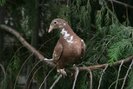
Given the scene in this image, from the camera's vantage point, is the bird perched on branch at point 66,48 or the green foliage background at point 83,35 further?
the green foliage background at point 83,35

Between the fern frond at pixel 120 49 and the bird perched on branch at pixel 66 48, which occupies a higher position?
the bird perched on branch at pixel 66 48

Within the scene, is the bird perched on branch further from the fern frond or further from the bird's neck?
the fern frond

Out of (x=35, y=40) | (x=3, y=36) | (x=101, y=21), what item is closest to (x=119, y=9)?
(x=101, y=21)

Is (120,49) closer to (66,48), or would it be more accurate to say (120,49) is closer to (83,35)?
(66,48)

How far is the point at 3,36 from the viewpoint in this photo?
9.13ft

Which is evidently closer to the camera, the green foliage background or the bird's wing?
the bird's wing

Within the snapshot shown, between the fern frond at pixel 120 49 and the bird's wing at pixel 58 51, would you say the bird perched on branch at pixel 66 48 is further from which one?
the fern frond at pixel 120 49

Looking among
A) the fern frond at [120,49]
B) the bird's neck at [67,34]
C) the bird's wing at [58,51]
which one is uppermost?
the bird's neck at [67,34]

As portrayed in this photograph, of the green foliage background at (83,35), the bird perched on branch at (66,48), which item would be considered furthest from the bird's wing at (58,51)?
the green foliage background at (83,35)

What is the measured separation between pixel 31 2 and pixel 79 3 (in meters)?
0.32

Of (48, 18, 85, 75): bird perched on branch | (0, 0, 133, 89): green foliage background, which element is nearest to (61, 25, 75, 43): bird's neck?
(48, 18, 85, 75): bird perched on branch

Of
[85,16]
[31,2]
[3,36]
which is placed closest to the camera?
[85,16]

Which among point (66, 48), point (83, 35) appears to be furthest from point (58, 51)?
point (83, 35)

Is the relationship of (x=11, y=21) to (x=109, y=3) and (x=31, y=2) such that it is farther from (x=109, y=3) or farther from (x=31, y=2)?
(x=109, y=3)
